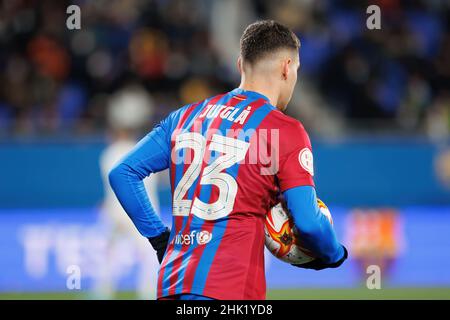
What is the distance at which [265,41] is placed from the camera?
153 inches

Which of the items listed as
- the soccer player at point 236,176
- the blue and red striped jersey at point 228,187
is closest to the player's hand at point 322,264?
the soccer player at point 236,176

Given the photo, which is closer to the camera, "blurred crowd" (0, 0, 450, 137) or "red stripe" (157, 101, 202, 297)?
"red stripe" (157, 101, 202, 297)

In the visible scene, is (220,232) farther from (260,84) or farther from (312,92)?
(312,92)

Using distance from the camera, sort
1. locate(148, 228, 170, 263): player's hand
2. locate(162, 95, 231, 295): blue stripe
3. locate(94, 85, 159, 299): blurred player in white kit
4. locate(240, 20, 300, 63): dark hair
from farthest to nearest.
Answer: locate(94, 85, 159, 299): blurred player in white kit
locate(148, 228, 170, 263): player's hand
locate(240, 20, 300, 63): dark hair
locate(162, 95, 231, 295): blue stripe

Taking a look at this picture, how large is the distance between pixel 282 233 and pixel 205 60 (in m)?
9.66

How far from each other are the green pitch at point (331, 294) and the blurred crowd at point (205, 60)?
122 inches

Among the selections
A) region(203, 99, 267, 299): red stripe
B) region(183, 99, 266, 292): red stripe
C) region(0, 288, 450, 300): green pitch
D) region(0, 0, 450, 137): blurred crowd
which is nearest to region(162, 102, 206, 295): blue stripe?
region(183, 99, 266, 292): red stripe

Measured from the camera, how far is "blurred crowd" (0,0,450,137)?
12.4 metres

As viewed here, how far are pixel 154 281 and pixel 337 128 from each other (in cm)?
491

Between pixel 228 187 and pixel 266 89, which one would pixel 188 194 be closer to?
pixel 228 187

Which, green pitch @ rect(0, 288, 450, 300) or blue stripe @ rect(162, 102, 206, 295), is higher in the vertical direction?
blue stripe @ rect(162, 102, 206, 295)

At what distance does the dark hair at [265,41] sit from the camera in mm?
3893

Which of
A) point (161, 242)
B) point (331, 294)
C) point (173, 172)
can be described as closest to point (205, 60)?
point (331, 294)

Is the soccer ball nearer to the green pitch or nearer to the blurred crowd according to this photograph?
the green pitch
